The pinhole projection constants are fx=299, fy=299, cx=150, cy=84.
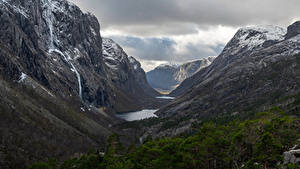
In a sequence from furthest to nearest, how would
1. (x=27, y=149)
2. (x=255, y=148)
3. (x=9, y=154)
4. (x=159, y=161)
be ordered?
(x=27, y=149) → (x=9, y=154) → (x=159, y=161) → (x=255, y=148)

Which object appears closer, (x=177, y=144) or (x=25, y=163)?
(x=177, y=144)

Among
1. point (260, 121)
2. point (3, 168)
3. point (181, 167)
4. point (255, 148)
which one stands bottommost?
point (3, 168)

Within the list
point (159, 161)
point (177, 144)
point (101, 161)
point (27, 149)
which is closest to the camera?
point (159, 161)

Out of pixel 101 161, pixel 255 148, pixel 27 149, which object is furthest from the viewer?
pixel 27 149

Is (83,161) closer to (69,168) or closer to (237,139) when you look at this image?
(69,168)

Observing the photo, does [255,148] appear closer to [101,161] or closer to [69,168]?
[101,161]

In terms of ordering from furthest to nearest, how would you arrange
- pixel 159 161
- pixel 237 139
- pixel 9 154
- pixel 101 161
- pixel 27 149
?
pixel 27 149, pixel 9 154, pixel 101 161, pixel 159 161, pixel 237 139

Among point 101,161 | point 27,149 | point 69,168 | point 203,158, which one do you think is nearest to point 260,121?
point 203,158

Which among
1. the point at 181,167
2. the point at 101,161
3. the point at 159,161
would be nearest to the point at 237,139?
the point at 181,167

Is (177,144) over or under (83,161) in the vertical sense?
over
